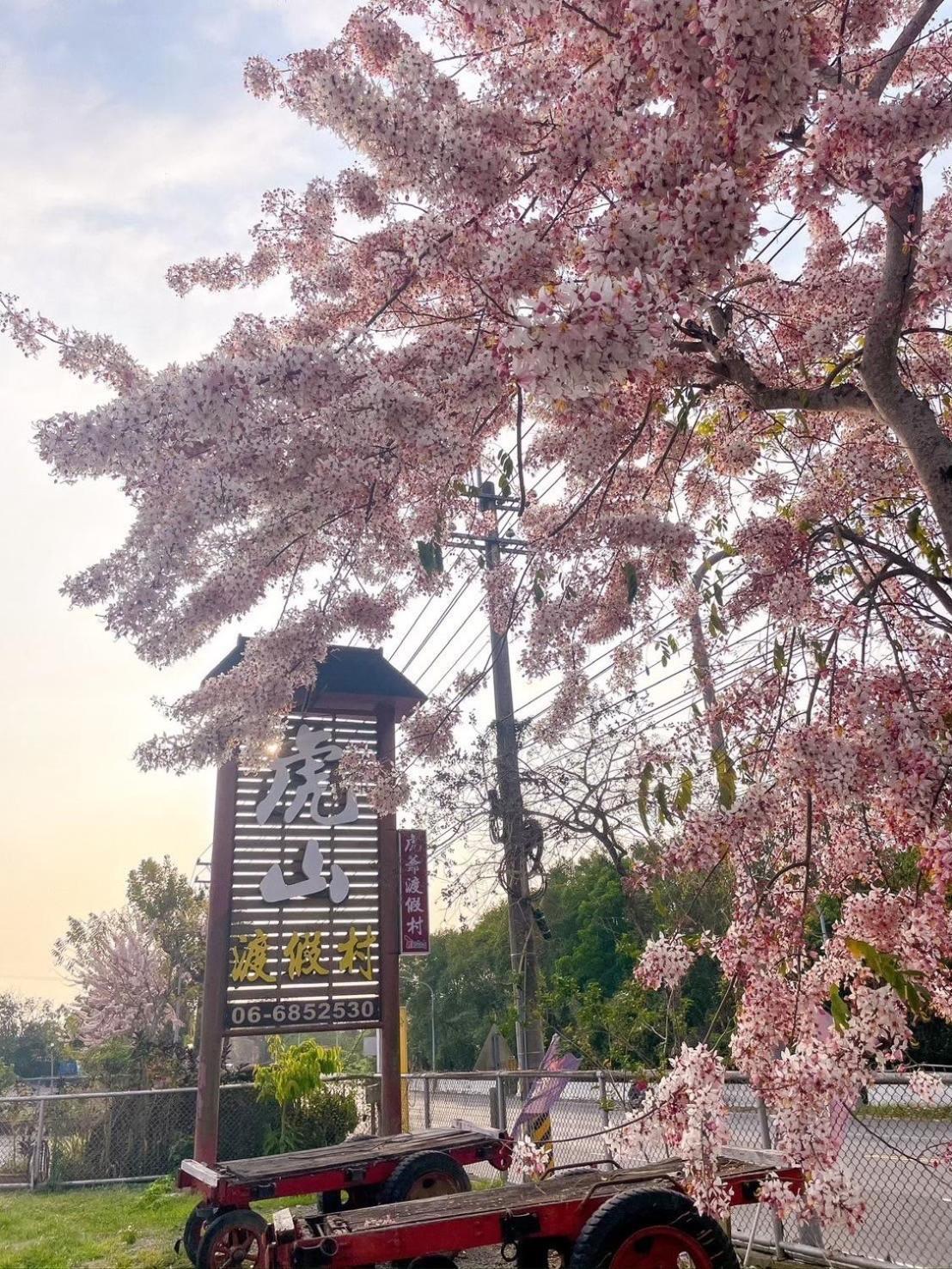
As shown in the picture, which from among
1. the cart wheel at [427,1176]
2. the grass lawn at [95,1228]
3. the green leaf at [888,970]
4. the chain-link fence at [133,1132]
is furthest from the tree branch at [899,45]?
the chain-link fence at [133,1132]

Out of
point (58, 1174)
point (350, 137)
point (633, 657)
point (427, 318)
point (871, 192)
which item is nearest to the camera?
point (871, 192)

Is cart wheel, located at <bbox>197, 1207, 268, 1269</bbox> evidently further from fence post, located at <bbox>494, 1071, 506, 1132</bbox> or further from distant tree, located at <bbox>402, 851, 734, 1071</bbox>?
fence post, located at <bbox>494, 1071, 506, 1132</bbox>

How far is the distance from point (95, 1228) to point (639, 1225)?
5820 millimetres

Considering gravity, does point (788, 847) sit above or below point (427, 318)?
below

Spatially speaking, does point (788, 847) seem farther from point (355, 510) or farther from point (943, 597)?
point (355, 510)

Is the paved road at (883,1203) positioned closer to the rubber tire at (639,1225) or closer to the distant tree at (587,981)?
the rubber tire at (639,1225)

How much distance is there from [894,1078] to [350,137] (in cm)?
381

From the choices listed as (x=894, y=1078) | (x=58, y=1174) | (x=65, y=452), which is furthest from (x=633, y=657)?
(x=58, y=1174)

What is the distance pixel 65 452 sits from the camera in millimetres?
2904

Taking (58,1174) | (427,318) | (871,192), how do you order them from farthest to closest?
1. (58,1174)
2. (427,318)
3. (871,192)

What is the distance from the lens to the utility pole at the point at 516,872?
1008 cm

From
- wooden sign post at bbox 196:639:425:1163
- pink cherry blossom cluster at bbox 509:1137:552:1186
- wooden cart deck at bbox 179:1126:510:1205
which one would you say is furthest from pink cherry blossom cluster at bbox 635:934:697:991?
wooden sign post at bbox 196:639:425:1163

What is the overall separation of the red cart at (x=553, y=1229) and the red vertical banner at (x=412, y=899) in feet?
17.6

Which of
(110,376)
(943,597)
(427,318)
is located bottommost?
(943,597)
